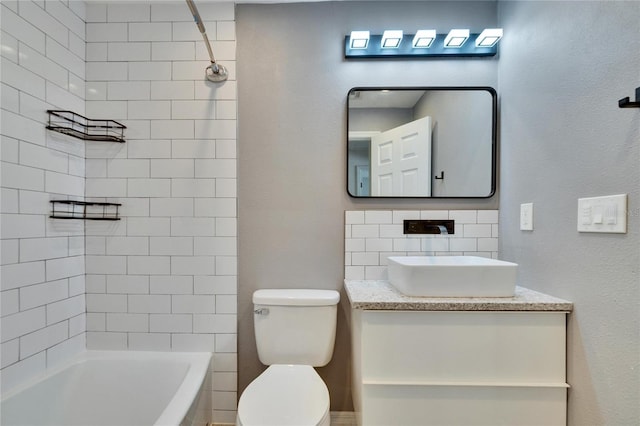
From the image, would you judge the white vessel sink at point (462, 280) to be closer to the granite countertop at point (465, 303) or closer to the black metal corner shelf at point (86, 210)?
the granite countertop at point (465, 303)

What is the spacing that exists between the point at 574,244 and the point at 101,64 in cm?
243

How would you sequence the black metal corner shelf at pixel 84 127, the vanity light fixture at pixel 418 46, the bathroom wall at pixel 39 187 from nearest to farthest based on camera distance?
the bathroom wall at pixel 39 187
the black metal corner shelf at pixel 84 127
the vanity light fixture at pixel 418 46

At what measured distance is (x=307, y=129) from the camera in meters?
1.65

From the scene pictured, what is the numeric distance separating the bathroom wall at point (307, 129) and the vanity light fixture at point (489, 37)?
0.10 metres

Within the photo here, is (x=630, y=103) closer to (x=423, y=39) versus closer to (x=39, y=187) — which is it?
(x=423, y=39)

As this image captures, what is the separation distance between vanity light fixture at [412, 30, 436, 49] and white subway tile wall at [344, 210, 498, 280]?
2.97ft

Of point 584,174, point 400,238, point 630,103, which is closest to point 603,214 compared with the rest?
point 584,174

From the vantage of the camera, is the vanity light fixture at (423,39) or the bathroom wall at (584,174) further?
the vanity light fixture at (423,39)

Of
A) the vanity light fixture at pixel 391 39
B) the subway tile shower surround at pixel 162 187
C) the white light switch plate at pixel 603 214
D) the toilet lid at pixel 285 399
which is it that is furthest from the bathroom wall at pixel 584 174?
the subway tile shower surround at pixel 162 187

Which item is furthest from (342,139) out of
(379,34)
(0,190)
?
(0,190)

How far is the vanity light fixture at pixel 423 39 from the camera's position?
4.96 ft

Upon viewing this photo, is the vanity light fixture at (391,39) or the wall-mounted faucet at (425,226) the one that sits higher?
the vanity light fixture at (391,39)

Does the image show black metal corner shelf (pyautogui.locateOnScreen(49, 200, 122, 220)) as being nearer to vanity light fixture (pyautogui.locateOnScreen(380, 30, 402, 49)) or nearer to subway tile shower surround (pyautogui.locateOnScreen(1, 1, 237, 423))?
subway tile shower surround (pyautogui.locateOnScreen(1, 1, 237, 423))

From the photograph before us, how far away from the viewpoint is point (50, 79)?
1416 millimetres
